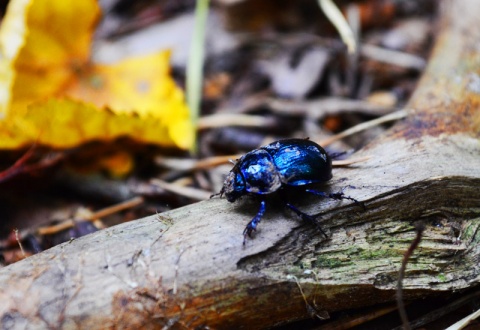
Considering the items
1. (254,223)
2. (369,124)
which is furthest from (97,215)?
(369,124)

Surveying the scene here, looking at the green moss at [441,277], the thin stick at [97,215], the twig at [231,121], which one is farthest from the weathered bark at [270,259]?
the twig at [231,121]

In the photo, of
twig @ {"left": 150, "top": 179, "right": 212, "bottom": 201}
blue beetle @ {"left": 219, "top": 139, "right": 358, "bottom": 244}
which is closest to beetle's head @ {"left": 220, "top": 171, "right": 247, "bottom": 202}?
blue beetle @ {"left": 219, "top": 139, "right": 358, "bottom": 244}

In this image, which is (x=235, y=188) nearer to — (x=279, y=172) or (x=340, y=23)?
(x=279, y=172)

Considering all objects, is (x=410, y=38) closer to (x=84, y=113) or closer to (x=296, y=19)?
(x=296, y=19)

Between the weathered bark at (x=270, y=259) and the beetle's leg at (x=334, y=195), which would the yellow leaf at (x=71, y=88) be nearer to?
the weathered bark at (x=270, y=259)

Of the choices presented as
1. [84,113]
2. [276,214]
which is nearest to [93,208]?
[84,113]
